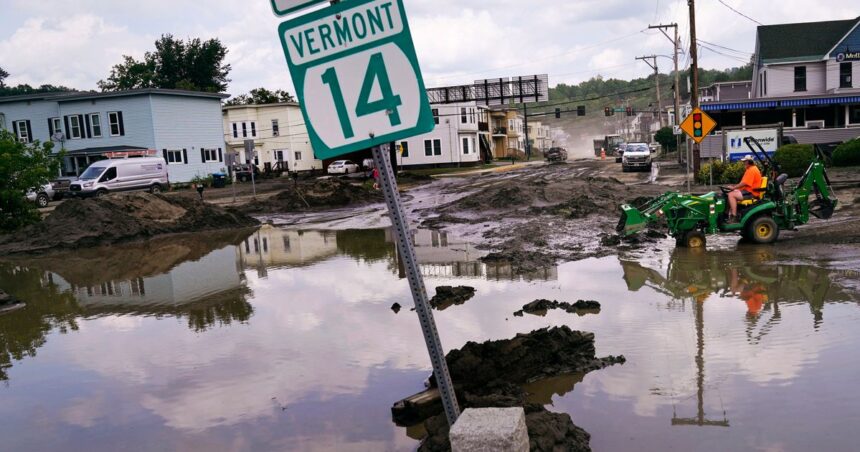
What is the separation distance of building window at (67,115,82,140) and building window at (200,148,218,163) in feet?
27.7

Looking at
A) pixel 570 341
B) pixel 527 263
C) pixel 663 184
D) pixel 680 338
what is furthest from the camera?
pixel 663 184

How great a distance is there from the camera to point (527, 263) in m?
14.6

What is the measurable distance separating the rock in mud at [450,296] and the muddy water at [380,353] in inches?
7.4

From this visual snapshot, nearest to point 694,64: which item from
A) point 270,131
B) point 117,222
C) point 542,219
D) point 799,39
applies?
point 542,219

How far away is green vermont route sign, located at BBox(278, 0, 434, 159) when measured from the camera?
4.04 meters

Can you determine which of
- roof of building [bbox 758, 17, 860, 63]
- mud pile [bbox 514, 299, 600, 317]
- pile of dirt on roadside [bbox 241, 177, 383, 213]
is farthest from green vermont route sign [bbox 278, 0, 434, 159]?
roof of building [bbox 758, 17, 860, 63]

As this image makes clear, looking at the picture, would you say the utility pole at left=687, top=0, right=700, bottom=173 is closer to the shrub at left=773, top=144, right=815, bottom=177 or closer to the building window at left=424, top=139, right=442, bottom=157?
the shrub at left=773, top=144, right=815, bottom=177

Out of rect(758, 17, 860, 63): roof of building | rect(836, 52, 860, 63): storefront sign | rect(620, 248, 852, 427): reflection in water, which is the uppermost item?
rect(758, 17, 860, 63): roof of building

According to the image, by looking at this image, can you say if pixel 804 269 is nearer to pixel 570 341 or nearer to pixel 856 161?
pixel 570 341

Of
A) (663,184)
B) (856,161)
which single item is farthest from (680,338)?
(856,161)

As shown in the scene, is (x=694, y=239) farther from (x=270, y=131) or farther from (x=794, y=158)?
(x=270, y=131)

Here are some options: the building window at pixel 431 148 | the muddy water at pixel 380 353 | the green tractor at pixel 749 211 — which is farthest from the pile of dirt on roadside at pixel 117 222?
the building window at pixel 431 148

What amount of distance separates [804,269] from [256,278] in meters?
10.4

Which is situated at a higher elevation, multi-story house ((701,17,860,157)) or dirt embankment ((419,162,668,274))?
multi-story house ((701,17,860,157))
